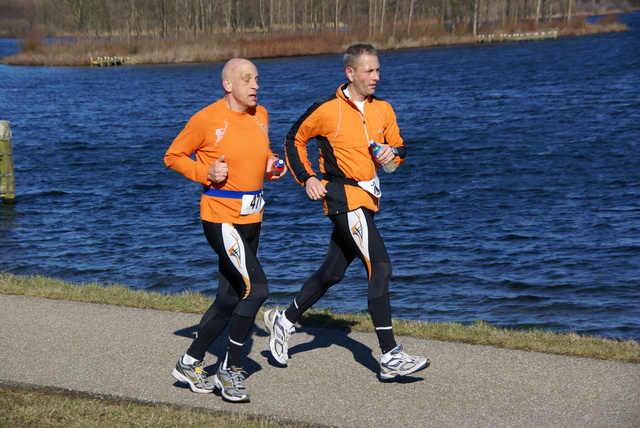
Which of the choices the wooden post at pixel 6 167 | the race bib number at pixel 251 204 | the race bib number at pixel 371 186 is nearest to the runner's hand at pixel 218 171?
the race bib number at pixel 251 204

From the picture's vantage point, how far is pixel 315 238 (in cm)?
1645

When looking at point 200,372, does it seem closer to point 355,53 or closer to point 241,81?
point 241,81

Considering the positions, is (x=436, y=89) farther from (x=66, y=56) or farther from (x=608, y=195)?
(x=66, y=56)

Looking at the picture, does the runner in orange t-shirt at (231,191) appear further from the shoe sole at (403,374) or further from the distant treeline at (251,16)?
the distant treeline at (251,16)

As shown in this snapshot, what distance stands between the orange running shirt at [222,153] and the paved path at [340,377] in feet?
4.12

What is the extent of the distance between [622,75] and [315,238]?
120 feet

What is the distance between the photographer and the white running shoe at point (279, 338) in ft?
20.6

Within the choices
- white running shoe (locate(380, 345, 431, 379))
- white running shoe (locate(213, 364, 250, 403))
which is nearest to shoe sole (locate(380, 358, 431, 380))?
white running shoe (locate(380, 345, 431, 379))

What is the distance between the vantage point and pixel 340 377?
6.07m

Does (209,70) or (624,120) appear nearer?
(624,120)

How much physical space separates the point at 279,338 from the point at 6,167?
1456 centimetres

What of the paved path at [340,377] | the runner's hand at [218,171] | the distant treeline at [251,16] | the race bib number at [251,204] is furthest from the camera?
the distant treeline at [251,16]

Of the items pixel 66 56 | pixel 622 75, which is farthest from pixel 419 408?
pixel 66 56

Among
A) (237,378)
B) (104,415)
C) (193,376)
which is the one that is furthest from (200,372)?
(104,415)
